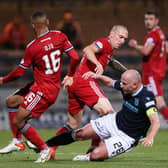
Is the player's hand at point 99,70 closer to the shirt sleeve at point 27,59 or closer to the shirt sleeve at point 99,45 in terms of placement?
the shirt sleeve at point 99,45

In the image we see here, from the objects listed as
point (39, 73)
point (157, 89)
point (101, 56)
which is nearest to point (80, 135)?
point (39, 73)

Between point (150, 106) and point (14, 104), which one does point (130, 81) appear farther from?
point (14, 104)

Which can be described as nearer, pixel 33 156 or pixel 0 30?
pixel 33 156

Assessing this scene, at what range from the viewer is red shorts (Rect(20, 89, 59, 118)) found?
8602 mm

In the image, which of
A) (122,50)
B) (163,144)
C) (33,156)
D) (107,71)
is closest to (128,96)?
(33,156)

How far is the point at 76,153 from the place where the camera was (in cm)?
1009

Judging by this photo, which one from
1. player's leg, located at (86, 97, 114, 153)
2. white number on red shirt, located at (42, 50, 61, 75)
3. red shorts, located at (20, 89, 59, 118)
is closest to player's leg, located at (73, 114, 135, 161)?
player's leg, located at (86, 97, 114, 153)

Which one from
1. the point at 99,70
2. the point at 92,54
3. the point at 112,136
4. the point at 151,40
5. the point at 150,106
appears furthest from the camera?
the point at 151,40

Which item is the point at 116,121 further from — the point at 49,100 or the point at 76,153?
the point at 76,153

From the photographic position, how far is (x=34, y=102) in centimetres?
862

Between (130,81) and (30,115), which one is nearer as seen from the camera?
(130,81)

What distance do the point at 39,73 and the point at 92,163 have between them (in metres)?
1.48

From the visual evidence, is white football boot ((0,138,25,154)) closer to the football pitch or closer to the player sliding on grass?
the football pitch

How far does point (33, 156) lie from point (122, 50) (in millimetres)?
7587
